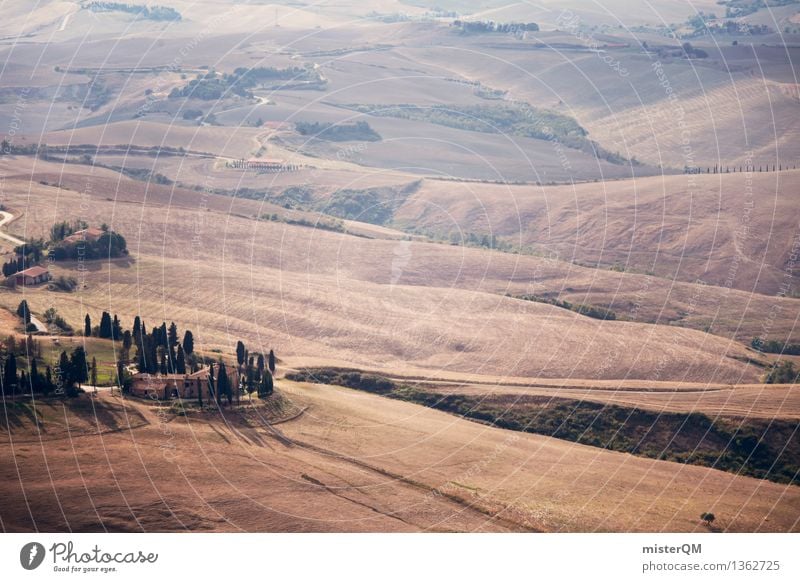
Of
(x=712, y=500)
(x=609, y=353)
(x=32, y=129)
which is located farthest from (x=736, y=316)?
(x=32, y=129)

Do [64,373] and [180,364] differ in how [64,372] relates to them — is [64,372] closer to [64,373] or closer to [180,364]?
[64,373]

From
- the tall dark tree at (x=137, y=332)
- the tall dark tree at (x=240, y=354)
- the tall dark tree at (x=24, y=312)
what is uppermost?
the tall dark tree at (x=24, y=312)

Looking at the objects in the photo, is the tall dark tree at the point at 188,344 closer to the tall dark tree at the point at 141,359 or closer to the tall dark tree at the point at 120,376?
the tall dark tree at the point at 141,359

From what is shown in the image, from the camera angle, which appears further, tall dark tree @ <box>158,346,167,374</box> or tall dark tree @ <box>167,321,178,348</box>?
tall dark tree @ <box>167,321,178,348</box>

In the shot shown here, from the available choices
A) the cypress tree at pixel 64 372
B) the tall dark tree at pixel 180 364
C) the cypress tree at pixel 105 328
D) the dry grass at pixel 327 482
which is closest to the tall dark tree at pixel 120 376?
the dry grass at pixel 327 482

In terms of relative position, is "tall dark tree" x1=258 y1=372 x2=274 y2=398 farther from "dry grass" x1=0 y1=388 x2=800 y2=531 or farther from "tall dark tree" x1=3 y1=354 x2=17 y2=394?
"tall dark tree" x1=3 y1=354 x2=17 y2=394

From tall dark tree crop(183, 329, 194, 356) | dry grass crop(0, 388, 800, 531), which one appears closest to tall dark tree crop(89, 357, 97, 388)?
dry grass crop(0, 388, 800, 531)
